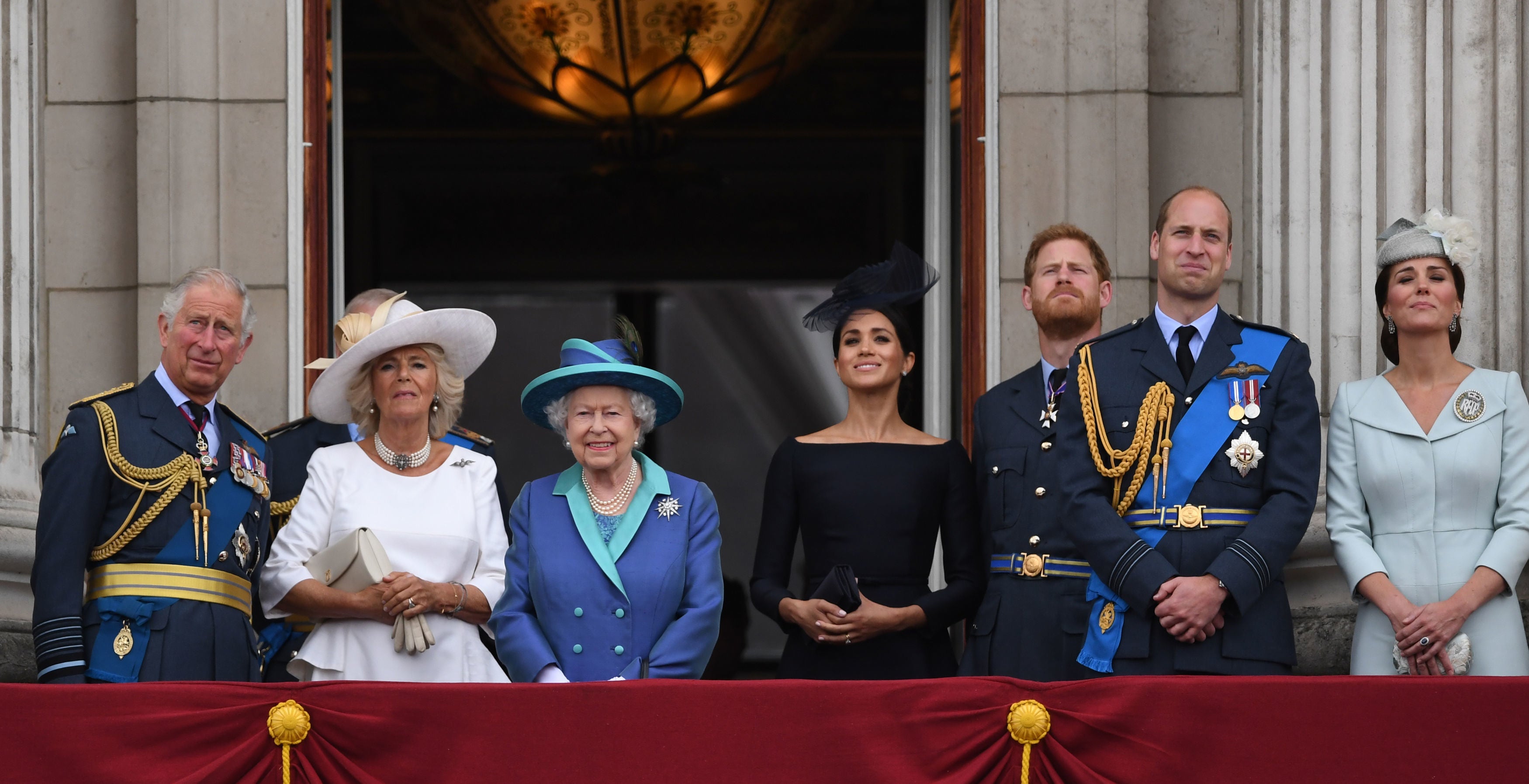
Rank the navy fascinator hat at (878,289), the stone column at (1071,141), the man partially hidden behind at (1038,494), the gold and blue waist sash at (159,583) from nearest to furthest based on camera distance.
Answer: the gold and blue waist sash at (159,583) < the man partially hidden behind at (1038,494) < the navy fascinator hat at (878,289) < the stone column at (1071,141)

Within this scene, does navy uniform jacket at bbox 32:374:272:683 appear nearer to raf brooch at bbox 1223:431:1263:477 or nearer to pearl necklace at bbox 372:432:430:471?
pearl necklace at bbox 372:432:430:471

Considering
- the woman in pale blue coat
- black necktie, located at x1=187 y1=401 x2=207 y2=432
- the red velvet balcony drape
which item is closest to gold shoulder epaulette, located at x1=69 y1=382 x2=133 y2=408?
black necktie, located at x1=187 y1=401 x2=207 y2=432

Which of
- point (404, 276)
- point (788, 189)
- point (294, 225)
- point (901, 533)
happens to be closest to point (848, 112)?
point (788, 189)

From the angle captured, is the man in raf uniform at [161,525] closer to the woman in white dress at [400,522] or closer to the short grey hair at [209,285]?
the short grey hair at [209,285]

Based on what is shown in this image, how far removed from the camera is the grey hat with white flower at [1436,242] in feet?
14.7

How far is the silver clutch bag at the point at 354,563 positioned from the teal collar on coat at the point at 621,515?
46 cm

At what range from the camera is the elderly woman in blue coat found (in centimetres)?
421

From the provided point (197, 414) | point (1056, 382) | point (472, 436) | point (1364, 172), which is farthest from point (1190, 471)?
point (197, 414)

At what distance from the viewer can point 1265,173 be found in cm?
617

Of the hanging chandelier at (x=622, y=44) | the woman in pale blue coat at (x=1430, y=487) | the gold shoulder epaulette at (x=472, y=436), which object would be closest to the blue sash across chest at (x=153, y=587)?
the gold shoulder epaulette at (x=472, y=436)

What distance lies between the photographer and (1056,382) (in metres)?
4.73

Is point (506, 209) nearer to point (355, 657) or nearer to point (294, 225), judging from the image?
point (294, 225)

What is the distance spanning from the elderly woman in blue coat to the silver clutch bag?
301mm

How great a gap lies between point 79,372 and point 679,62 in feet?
12.4
